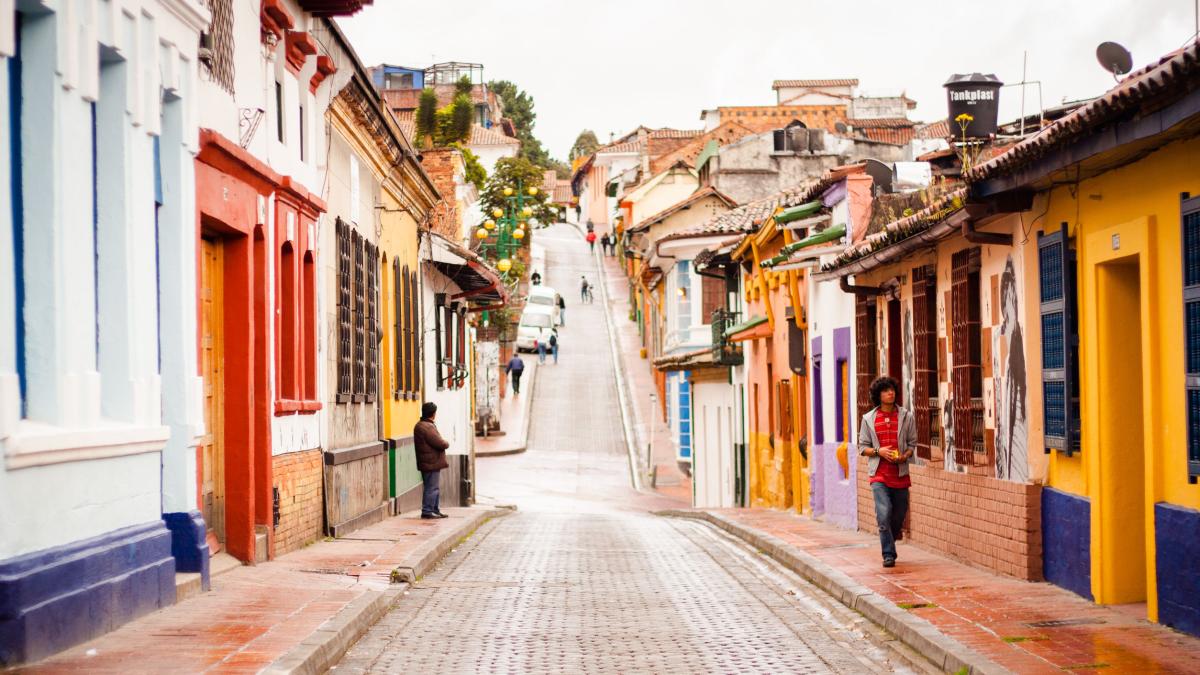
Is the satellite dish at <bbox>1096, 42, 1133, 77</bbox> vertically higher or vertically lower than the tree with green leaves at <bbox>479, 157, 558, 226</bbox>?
lower

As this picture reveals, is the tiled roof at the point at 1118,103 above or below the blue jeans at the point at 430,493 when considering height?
above

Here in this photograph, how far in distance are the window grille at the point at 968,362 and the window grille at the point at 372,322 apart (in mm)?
8841

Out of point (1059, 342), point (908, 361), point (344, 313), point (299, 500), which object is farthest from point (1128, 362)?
point (344, 313)

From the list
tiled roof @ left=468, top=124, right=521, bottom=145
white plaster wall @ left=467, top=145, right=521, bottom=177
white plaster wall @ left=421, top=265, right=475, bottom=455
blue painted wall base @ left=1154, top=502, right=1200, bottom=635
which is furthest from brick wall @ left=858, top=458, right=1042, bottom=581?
white plaster wall @ left=467, top=145, right=521, bottom=177

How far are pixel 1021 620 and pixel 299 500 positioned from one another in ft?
27.6

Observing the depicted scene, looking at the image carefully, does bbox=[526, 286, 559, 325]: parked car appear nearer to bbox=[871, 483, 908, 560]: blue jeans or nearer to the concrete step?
bbox=[871, 483, 908, 560]: blue jeans

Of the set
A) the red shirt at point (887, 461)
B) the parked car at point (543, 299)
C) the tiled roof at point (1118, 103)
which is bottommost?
the red shirt at point (887, 461)

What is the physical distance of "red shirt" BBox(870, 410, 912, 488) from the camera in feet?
50.6

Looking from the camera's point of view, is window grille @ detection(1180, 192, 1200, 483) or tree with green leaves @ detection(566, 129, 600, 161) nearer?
window grille @ detection(1180, 192, 1200, 483)

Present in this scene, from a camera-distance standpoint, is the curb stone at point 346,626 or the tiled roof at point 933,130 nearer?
the curb stone at point 346,626

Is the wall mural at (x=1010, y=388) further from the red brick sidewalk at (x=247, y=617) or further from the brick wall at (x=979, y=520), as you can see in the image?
the red brick sidewalk at (x=247, y=617)

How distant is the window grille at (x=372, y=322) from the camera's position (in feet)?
72.5

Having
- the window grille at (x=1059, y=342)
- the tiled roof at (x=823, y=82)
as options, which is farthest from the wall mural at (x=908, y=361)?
the tiled roof at (x=823, y=82)

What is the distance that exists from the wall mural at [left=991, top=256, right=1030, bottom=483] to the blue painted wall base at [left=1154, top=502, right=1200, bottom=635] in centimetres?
303
